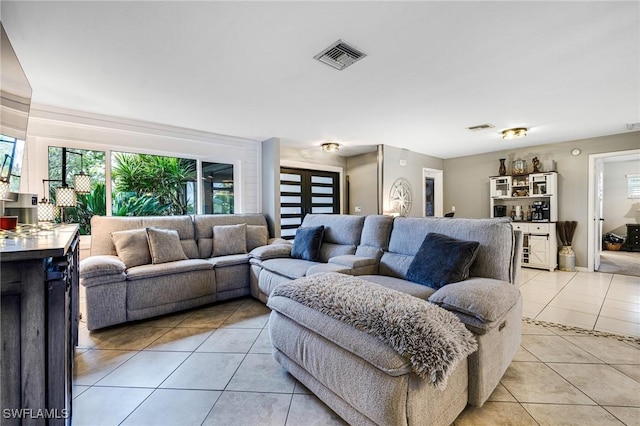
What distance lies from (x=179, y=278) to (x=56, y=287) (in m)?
2.20

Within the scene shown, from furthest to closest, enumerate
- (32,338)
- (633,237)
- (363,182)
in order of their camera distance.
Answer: (633,237), (363,182), (32,338)

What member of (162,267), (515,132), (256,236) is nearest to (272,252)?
(256,236)

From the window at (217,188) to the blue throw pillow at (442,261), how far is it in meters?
3.44

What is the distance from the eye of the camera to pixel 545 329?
8.84ft

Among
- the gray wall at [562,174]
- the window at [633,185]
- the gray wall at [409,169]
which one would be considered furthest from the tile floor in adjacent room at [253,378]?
the window at [633,185]

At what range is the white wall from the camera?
3193 mm

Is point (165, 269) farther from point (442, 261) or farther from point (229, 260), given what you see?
point (442, 261)

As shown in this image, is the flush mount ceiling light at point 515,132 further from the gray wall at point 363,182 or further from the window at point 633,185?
the window at point 633,185

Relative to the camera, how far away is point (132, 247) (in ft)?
10.4

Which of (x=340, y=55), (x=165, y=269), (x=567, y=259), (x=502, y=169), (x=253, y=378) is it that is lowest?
(x=253, y=378)

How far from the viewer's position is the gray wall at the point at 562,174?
496cm

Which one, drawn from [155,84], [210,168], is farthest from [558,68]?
[210,168]

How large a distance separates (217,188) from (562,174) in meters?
6.33

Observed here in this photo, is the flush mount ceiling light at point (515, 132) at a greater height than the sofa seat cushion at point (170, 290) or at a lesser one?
greater
